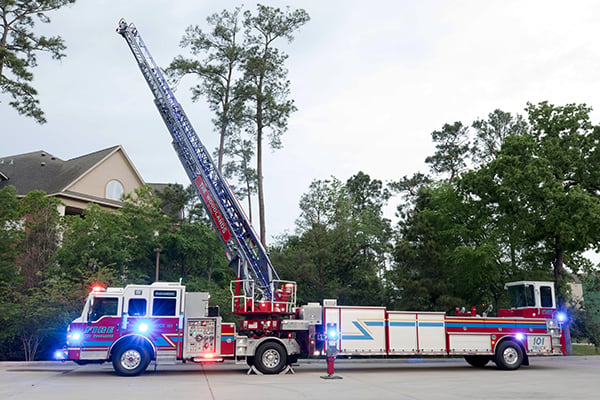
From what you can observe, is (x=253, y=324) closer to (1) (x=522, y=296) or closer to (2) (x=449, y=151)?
(1) (x=522, y=296)

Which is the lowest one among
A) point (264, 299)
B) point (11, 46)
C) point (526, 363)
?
point (526, 363)

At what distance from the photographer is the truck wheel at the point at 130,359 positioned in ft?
48.5

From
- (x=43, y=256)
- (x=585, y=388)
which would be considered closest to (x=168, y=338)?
(x=585, y=388)

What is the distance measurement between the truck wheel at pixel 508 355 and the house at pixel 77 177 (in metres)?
30.1

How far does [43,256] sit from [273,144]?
50.4 feet

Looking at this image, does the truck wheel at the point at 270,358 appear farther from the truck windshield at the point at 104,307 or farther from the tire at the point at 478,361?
the tire at the point at 478,361

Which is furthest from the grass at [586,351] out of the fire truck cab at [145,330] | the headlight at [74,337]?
the headlight at [74,337]

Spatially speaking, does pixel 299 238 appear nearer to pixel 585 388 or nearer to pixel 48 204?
pixel 48 204

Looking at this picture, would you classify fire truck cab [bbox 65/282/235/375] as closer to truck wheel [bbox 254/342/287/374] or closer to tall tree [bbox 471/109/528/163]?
truck wheel [bbox 254/342/287/374]

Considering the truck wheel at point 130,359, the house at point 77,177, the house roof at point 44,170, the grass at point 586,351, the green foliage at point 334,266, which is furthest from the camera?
the house roof at point 44,170

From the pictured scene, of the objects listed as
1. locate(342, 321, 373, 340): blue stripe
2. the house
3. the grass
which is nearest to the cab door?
locate(342, 321, 373, 340): blue stripe

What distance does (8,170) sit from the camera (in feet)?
133

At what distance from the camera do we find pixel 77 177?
37.7 metres

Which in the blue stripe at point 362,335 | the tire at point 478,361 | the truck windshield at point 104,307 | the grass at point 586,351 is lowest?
the grass at point 586,351
